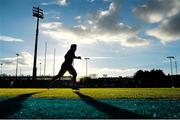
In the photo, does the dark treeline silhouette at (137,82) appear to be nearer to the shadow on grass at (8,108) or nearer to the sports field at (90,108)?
the sports field at (90,108)

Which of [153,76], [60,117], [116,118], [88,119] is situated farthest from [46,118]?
[153,76]

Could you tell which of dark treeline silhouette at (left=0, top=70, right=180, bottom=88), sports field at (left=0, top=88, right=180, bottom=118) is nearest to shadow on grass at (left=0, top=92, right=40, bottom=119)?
sports field at (left=0, top=88, right=180, bottom=118)

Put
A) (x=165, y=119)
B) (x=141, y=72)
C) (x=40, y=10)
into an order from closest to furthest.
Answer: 1. (x=165, y=119)
2. (x=40, y=10)
3. (x=141, y=72)

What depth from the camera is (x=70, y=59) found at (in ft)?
44.7

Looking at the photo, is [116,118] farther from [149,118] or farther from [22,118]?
[22,118]

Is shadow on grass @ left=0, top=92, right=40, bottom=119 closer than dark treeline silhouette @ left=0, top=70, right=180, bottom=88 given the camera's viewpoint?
Yes

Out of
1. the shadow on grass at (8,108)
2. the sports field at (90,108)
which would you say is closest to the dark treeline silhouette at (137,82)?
the sports field at (90,108)

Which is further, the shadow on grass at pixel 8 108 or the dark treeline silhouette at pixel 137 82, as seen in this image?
the dark treeline silhouette at pixel 137 82

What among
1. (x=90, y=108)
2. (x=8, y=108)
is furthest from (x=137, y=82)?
(x=8, y=108)

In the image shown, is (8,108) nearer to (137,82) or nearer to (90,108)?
(90,108)

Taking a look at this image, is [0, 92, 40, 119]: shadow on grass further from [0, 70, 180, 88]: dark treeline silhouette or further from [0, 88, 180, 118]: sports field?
[0, 70, 180, 88]: dark treeline silhouette

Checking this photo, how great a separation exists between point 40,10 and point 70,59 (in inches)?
2401

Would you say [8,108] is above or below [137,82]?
below

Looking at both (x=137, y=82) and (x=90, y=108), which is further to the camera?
(x=137, y=82)
